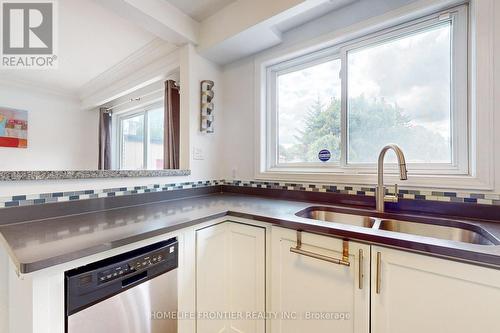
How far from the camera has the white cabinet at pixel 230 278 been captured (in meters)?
1.18

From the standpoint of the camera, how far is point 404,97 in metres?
1.37

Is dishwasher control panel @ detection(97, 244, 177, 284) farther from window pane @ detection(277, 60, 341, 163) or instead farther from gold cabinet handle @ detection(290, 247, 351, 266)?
window pane @ detection(277, 60, 341, 163)

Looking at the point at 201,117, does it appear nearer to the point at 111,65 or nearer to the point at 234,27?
the point at 234,27

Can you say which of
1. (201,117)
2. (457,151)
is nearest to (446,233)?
(457,151)

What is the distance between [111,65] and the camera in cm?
283

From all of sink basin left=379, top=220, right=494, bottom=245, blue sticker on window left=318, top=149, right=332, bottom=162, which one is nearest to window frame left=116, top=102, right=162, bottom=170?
blue sticker on window left=318, top=149, right=332, bottom=162

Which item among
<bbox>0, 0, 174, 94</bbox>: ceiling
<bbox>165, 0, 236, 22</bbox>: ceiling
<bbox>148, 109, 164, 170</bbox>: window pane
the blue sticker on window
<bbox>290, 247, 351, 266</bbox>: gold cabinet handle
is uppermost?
<bbox>0, 0, 174, 94</bbox>: ceiling

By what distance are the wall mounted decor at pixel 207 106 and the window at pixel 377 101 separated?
51 centimetres

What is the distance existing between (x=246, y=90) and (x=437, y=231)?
5.51 feet

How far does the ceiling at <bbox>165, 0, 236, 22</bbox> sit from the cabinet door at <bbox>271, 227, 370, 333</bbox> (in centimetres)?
166

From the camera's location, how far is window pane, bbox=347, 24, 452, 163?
49.5 inches

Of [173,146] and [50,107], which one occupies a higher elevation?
[50,107]

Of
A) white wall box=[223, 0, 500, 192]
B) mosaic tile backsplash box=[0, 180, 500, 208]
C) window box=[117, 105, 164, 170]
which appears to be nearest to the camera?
mosaic tile backsplash box=[0, 180, 500, 208]

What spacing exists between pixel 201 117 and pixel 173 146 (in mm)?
616
